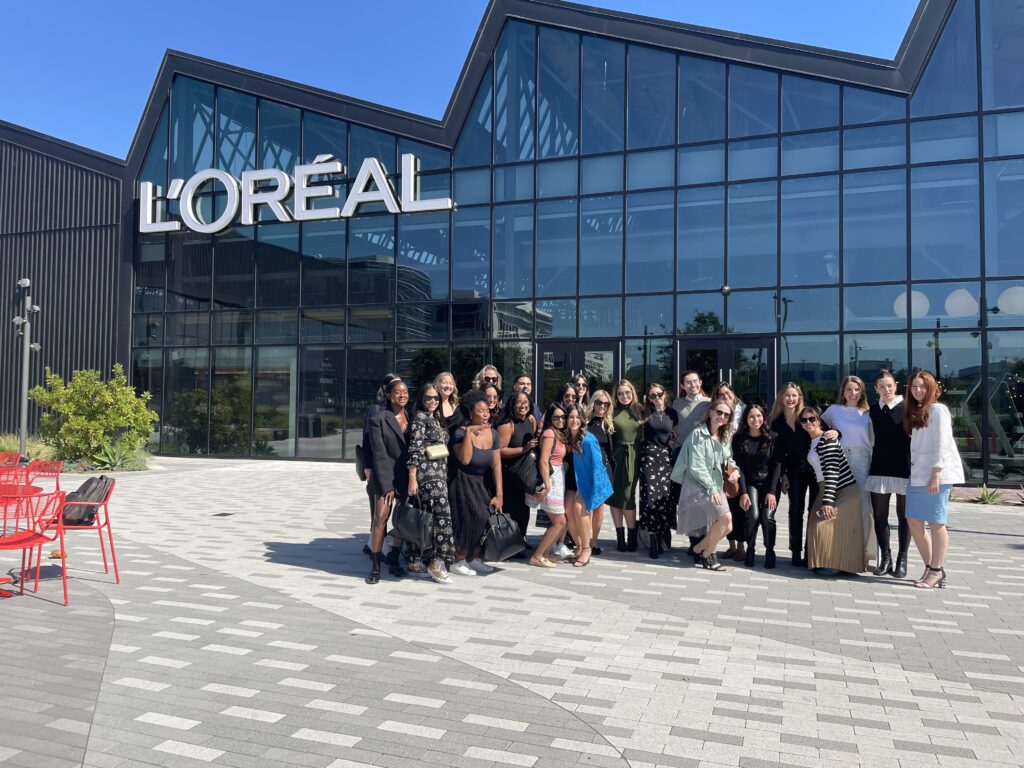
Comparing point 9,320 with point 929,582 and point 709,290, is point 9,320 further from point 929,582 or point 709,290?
point 929,582

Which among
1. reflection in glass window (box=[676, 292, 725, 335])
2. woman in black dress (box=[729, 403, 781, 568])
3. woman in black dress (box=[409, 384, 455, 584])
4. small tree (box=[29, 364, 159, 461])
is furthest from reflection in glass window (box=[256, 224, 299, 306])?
woman in black dress (box=[729, 403, 781, 568])

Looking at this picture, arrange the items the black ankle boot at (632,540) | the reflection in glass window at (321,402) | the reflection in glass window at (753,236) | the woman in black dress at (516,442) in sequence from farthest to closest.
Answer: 1. the reflection in glass window at (321,402)
2. the reflection in glass window at (753,236)
3. the black ankle boot at (632,540)
4. the woman in black dress at (516,442)

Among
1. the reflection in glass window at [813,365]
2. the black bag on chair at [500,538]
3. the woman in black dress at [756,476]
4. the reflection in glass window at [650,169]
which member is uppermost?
the reflection in glass window at [650,169]

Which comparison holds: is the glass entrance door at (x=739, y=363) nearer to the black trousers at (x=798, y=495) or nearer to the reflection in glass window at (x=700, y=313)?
the reflection in glass window at (x=700, y=313)

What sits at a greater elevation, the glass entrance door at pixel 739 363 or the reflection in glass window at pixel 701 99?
the reflection in glass window at pixel 701 99

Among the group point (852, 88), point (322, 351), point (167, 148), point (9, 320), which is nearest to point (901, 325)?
point (852, 88)

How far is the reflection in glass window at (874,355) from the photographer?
15.8 meters

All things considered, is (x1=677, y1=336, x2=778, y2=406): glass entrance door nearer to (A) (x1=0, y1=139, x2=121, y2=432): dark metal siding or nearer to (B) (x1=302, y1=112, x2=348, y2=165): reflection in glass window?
(B) (x1=302, y1=112, x2=348, y2=165): reflection in glass window

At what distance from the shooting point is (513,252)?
19016mm

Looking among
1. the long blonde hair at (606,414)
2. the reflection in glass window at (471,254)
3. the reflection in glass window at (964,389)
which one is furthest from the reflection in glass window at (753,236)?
the long blonde hair at (606,414)

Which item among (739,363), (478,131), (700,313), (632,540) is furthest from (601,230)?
(632,540)

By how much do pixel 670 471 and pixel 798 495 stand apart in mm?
1308

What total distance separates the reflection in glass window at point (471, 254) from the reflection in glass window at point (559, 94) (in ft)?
7.49

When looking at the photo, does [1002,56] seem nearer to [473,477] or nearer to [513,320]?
[513,320]
